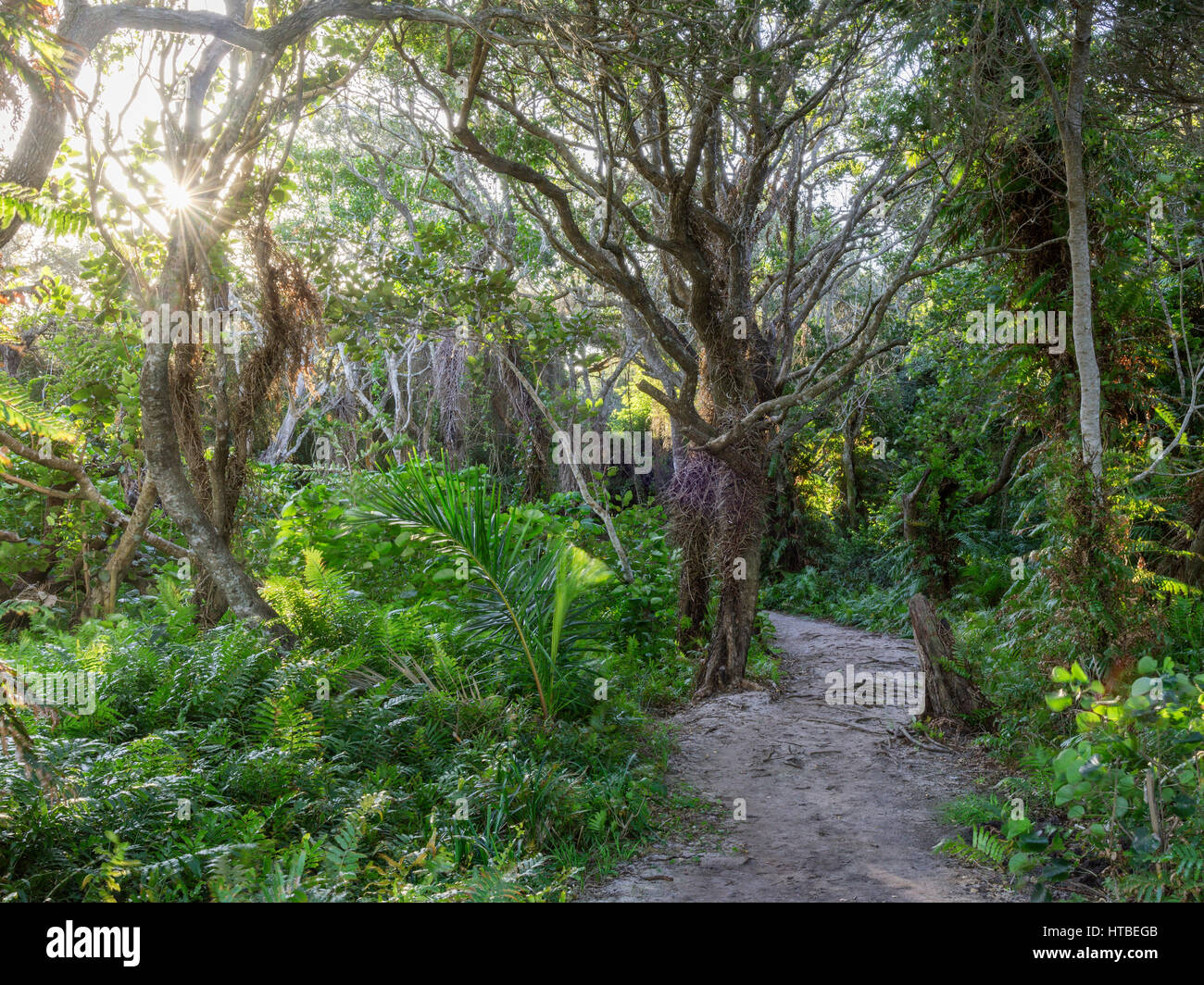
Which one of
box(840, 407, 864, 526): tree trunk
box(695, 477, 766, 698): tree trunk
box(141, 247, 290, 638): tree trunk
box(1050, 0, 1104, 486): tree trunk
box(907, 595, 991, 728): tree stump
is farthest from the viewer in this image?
box(840, 407, 864, 526): tree trunk

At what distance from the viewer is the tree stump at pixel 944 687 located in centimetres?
707

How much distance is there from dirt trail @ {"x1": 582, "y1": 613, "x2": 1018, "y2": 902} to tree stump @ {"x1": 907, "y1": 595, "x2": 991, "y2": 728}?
43 cm

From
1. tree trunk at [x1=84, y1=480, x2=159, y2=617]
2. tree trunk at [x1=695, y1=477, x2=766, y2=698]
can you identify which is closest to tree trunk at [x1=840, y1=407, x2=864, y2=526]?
tree trunk at [x1=695, y1=477, x2=766, y2=698]

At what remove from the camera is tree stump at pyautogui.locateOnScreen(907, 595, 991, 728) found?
707 centimetres

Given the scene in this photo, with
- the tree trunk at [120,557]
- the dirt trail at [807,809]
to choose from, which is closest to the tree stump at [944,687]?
the dirt trail at [807,809]

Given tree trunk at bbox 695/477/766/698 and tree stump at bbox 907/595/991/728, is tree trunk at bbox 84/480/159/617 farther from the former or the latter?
tree stump at bbox 907/595/991/728

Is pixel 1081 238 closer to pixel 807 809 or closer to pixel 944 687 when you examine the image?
pixel 944 687

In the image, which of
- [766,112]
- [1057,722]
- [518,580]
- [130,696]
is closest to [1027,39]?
[766,112]

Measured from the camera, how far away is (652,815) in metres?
5.32

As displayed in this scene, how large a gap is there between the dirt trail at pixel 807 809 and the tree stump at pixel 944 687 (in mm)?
434

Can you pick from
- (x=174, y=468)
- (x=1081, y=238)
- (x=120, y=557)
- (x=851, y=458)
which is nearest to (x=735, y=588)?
(x=1081, y=238)

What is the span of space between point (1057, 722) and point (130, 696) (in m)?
6.12

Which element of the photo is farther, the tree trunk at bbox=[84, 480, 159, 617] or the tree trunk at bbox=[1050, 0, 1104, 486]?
the tree trunk at bbox=[84, 480, 159, 617]

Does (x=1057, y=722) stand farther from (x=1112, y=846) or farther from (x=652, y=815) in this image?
(x=652, y=815)
